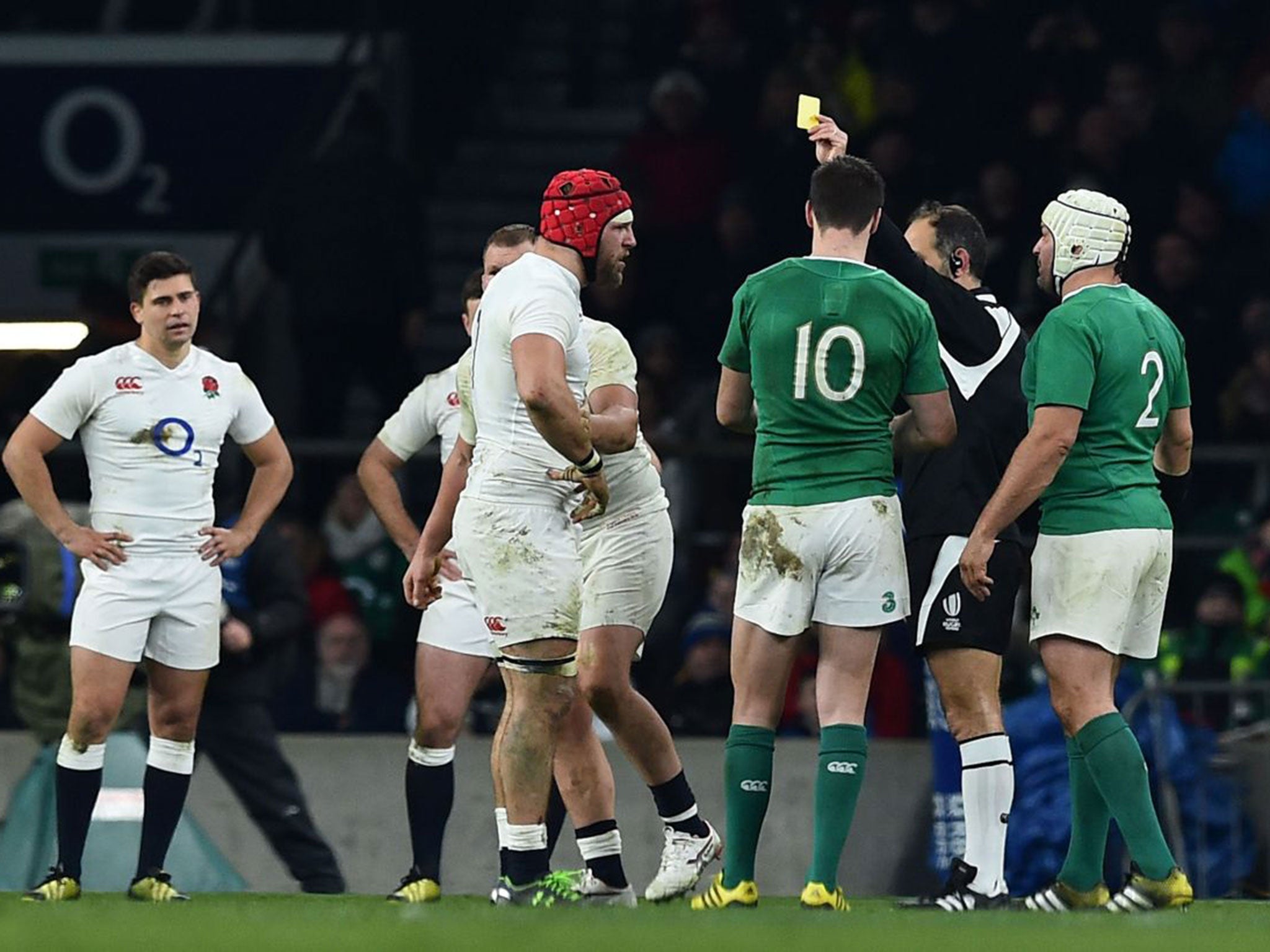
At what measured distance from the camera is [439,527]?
10.1 m

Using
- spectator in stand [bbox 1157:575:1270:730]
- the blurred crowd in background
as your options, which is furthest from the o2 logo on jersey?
spectator in stand [bbox 1157:575:1270:730]

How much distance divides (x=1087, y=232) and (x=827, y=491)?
1.22 metres

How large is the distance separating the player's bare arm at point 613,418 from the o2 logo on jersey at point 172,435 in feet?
5.56

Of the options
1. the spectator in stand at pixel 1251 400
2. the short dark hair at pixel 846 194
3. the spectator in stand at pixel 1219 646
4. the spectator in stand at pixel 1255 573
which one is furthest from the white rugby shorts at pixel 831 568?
the spectator in stand at pixel 1251 400

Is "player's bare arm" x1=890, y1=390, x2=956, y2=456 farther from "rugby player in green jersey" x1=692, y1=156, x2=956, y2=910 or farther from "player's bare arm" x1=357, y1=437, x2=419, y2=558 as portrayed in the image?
"player's bare arm" x1=357, y1=437, x2=419, y2=558

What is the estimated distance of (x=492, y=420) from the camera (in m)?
9.50

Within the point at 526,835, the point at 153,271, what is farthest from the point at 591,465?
the point at 153,271

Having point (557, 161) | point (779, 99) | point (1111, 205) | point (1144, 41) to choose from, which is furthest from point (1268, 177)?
point (1111, 205)

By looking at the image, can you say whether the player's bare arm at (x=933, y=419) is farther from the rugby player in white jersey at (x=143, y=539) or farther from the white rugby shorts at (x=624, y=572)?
the rugby player in white jersey at (x=143, y=539)

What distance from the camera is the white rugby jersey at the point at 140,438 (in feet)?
35.0

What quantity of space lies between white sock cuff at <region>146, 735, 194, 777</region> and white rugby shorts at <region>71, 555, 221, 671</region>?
0.27 m

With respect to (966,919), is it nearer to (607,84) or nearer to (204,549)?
(204,549)

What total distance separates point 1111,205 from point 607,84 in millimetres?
10328

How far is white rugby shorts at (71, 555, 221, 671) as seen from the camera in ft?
34.7
